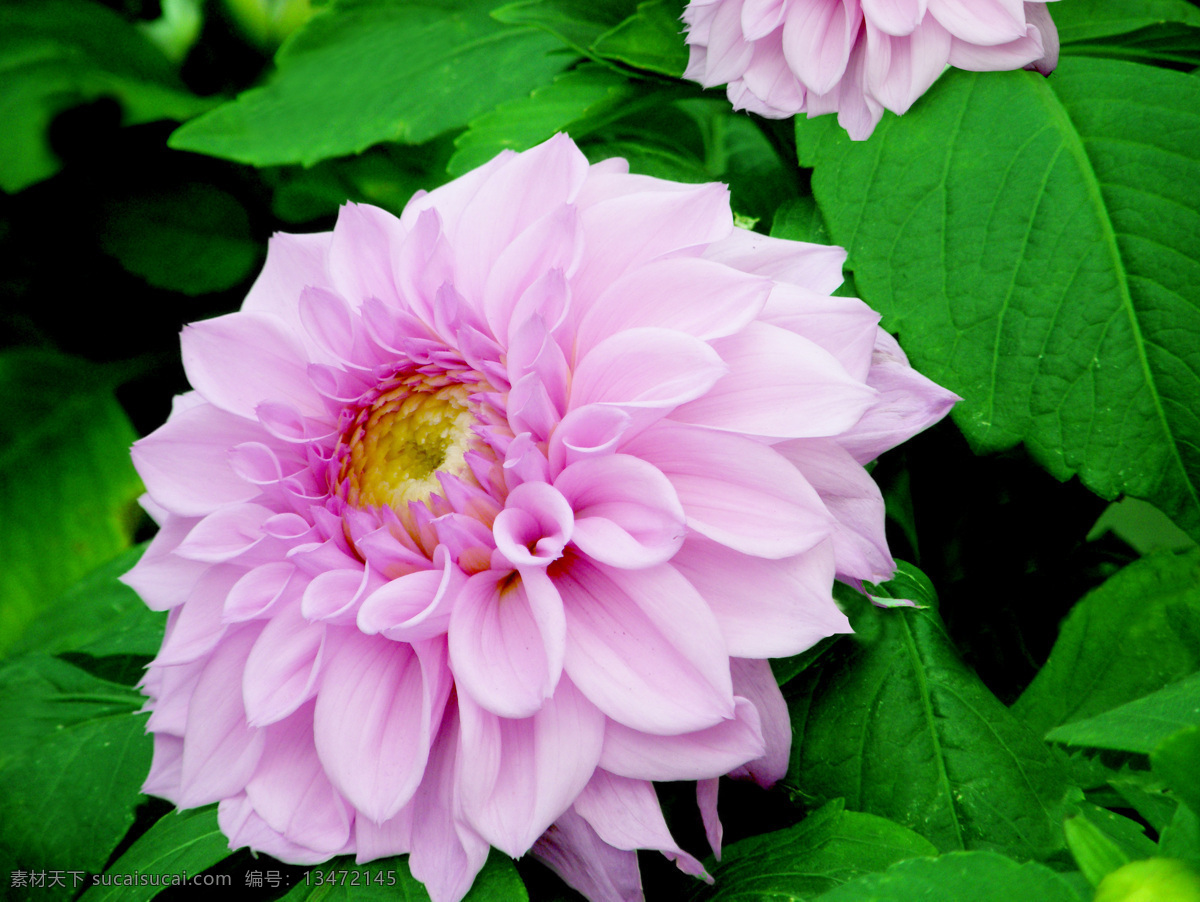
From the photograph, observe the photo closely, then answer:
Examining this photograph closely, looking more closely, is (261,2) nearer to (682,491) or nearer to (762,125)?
(762,125)

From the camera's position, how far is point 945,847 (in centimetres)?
36

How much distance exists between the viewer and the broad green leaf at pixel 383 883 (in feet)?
1.15

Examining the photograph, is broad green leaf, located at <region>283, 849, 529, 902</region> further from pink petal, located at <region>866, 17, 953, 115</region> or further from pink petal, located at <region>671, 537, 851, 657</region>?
pink petal, located at <region>866, 17, 953, 115</region>

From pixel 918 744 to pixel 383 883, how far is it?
0.22 m

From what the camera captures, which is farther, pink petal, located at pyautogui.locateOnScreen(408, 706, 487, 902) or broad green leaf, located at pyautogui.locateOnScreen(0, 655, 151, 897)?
broad green leaf, located at pyautogui.locateOnScreen(0, 655, 151, 897)

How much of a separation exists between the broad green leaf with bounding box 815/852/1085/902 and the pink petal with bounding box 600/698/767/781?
0.28 feet

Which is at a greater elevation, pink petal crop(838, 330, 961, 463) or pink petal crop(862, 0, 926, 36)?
pink petal crop(862, 0, 926, 36)

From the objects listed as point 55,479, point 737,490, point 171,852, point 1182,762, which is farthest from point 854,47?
point 55,479

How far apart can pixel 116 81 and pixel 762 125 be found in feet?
2.39

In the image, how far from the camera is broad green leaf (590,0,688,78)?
486 millimetres

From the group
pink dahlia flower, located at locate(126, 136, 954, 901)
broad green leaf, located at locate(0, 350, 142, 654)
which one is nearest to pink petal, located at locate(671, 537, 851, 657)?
pink dahlia flower, located at locate(126, 136, 954, 901)

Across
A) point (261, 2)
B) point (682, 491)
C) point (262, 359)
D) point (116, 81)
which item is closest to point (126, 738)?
point (262, 359)

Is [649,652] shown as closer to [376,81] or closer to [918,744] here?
[918,744]

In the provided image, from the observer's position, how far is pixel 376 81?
69 cm
